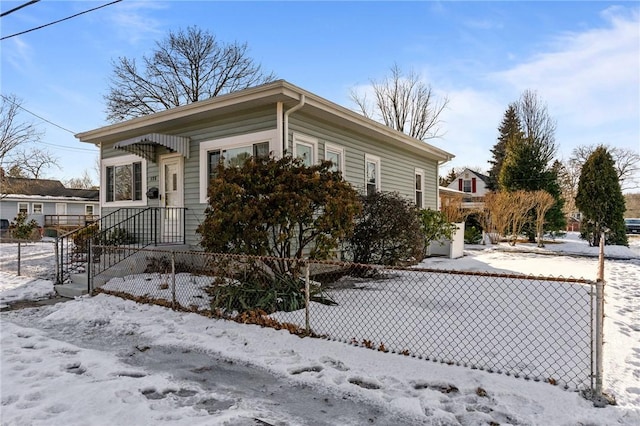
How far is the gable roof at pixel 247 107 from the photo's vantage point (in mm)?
7590

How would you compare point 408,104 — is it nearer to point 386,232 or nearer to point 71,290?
point 386,232

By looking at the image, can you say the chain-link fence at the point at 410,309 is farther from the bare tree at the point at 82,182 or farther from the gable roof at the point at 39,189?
the bare tree at the point at 82,182

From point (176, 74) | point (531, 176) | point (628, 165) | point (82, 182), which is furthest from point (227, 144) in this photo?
point (82, 182)

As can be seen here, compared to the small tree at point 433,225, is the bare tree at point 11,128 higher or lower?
higher

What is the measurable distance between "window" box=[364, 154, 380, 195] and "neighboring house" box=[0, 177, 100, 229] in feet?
76.4

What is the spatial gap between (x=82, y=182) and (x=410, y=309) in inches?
2231

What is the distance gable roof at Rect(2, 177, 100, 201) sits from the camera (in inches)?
1091

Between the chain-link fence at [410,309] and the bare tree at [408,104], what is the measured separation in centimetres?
2137

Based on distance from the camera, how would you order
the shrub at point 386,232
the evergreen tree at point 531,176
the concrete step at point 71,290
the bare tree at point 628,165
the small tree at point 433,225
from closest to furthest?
1. the concrete step at point 71,290
2. the shrub at point 386,232
3. the small tree at point 433,225
4. the evergreen tree at point 531,176
5. the bare tree at point 628,165

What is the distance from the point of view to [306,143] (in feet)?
28.7

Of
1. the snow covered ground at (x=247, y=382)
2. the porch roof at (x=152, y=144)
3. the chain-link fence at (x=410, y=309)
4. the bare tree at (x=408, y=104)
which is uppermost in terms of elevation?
the bare tree at (x=408, y=104)

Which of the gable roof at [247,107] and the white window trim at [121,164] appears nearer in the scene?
the gable roof at [247,107]

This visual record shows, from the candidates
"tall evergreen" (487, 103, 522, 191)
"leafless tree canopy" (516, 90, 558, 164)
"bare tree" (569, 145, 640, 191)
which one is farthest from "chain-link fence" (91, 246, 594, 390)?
"bare tree" (569, 145, 640, 191)

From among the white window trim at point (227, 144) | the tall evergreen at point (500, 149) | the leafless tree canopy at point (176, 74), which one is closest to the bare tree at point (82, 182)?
the leafless tree canopy at point (176, 74)
